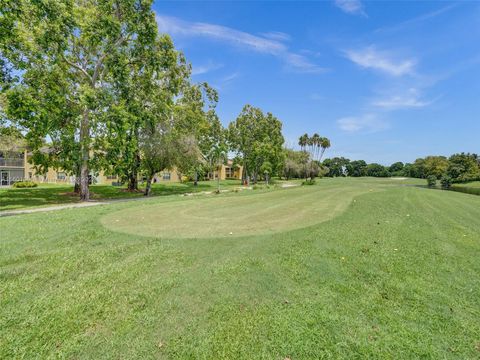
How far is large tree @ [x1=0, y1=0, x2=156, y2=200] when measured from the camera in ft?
47.1

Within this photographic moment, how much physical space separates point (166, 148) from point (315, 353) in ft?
72.0

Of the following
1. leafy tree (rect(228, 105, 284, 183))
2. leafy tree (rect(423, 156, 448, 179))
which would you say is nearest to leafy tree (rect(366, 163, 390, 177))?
leafy tree (rect(423, 156, 448, 179))

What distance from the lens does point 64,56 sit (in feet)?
56.5

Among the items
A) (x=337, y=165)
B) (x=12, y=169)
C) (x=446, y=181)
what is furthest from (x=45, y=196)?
(x=337, y=165)

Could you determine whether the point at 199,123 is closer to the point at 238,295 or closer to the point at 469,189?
the point at 238,295

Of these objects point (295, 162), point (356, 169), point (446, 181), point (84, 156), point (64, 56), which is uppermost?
point (64, 56)

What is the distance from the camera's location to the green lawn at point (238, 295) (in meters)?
2.85

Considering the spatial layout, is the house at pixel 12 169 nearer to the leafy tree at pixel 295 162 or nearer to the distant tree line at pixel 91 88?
the distant tree line at pixel 91 88

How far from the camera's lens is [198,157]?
87.6ft

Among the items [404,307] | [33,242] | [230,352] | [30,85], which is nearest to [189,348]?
[230,352]

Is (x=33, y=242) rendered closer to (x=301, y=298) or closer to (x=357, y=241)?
(x=301, y=298)

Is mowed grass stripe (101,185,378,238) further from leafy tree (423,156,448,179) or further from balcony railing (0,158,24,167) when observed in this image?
leafy tree (423,156,448,179)

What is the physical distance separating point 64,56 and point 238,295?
2080 cm

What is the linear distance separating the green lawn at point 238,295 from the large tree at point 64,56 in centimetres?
1095
